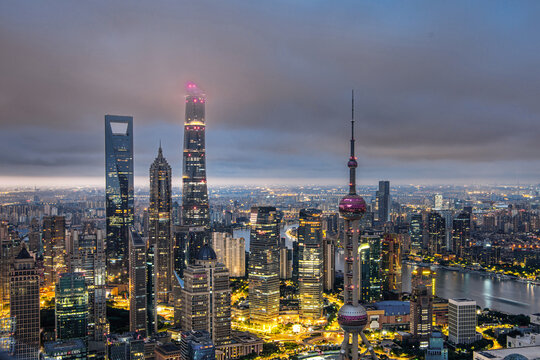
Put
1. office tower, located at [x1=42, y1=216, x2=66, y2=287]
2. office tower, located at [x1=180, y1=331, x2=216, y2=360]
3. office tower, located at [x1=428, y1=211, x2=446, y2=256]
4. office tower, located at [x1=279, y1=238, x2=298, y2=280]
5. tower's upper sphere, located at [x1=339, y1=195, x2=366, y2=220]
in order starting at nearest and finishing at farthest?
office tower, located at [x1=180, y1=331, x2=216, y2=360], tower's upper sphere, located at [x1=339, y1=195, x2=366, y2=220], office tower, located at [x1=42, y1=216, x2=66, y2=287], office tower, located at [x1=279, y1=238, x2=298, y2=280], office tower, located at [x1=428, y1=211, x2=446, y2=256]

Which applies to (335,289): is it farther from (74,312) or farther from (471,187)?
(471,187)

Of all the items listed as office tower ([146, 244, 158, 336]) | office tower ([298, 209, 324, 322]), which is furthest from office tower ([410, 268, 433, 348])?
office tower ([146, 244, 158, 336])

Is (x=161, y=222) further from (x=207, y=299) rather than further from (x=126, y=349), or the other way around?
(x=126, y=349)

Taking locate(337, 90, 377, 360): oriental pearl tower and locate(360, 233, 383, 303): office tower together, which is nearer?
locate(337, 90, 377, 360): oriental pearl tower

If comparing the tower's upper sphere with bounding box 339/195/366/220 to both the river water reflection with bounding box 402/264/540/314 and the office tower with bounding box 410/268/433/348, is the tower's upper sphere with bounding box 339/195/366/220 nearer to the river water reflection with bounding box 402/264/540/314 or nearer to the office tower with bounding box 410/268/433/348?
the office tower with bounding box 410/268/433/348

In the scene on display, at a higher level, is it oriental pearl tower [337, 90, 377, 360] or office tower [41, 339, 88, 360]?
oriental pearl tower [337, 90, 377, 360]

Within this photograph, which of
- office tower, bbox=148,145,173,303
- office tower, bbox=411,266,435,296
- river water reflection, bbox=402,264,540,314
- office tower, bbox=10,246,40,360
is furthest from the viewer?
office tower, bbox=148,145,173,303
